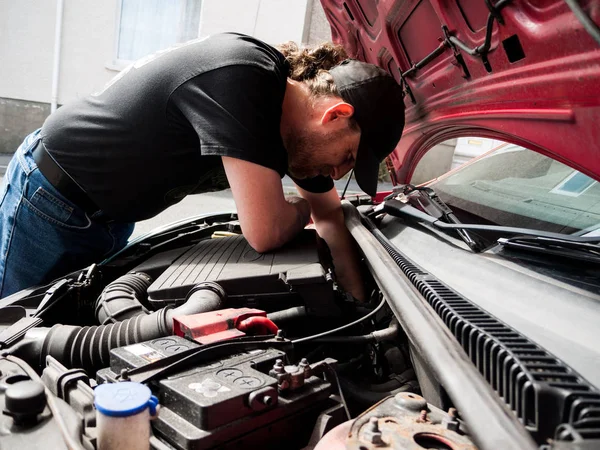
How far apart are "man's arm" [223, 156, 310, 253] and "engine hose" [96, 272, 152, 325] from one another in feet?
1.08

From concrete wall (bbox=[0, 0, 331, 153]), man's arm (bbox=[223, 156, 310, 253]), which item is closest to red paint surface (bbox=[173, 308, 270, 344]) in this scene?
man's arm (bbox=[223, 156, 310, 253])

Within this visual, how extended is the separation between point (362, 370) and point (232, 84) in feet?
2.67

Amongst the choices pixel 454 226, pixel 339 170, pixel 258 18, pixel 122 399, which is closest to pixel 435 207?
pixel 454 226

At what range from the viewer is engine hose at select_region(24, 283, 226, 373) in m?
0.94

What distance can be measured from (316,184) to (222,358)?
3.18 feet

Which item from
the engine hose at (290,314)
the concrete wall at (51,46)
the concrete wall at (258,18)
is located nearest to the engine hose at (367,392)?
the engine hose at (290,314)

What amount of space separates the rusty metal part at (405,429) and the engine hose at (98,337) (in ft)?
1.52

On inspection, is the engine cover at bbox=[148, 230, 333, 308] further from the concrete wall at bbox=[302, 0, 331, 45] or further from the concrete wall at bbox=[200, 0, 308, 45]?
the concrete wall at bbox=[302, 0, 331, 45]

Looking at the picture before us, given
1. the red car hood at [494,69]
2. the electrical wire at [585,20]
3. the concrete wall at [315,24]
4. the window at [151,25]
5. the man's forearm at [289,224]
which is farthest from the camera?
the concrete wall at [315,24]

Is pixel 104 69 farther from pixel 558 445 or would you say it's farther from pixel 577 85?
pixel 558 445

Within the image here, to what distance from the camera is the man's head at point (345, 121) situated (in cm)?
143

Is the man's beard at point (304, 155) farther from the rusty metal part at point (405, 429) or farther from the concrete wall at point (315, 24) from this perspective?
the concrete wall at point (315, 24)

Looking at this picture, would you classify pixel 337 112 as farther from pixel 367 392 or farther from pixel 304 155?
pixel 367 392

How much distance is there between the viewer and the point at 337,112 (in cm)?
141
